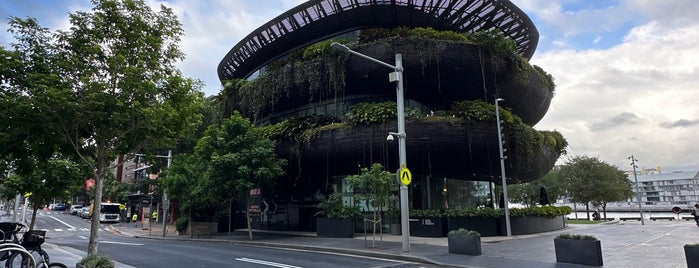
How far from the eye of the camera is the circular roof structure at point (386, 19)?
25188 millimetres

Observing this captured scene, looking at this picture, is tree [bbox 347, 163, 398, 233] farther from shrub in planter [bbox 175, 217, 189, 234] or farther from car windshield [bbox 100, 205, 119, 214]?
car windshield [bbox 100, 205, 119, 214]

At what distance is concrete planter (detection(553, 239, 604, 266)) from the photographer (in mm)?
10703

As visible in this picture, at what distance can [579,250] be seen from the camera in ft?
36.0

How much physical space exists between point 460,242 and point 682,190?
165m

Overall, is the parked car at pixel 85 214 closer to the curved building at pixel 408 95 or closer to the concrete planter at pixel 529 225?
→ the curved building at pixel 408 95

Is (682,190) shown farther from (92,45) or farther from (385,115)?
(92,45)

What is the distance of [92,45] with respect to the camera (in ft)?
28.5

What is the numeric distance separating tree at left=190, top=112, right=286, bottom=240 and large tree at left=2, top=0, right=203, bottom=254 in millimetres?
11298

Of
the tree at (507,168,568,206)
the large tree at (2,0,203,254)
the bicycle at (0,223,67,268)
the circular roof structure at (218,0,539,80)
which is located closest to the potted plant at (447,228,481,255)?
the large tree at (2,0,203,254)

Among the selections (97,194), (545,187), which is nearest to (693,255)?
(97,194)

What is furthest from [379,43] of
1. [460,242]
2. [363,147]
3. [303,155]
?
[460,242]

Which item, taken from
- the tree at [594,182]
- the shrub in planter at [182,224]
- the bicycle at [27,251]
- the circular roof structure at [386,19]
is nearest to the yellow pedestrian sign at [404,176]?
the bicycle at [27,251]

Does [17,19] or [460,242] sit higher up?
[17,19]

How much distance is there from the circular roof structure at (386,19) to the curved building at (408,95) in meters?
0.09
